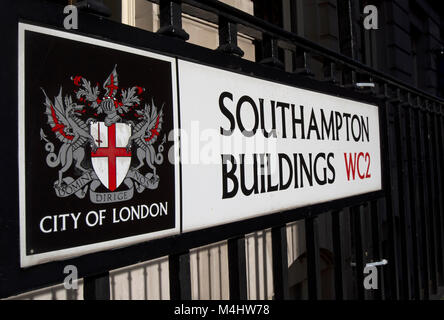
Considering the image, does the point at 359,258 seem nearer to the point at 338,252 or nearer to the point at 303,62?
the point at 338,252

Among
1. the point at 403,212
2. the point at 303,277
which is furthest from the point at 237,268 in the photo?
the point at 303,277

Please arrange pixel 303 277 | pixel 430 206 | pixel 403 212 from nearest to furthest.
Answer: pixel 403 212 → pixel 430 206 → pixel 303 277

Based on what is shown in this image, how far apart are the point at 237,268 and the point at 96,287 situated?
0.61 metres

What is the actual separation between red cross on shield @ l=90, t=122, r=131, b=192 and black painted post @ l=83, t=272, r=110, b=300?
25 cm

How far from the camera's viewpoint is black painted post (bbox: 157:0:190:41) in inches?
53.4

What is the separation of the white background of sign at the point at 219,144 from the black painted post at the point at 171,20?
0.10 meters

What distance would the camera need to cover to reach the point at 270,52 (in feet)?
6.00

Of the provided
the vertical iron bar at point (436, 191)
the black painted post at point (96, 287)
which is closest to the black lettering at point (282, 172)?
the black painted post at point (96, 287)

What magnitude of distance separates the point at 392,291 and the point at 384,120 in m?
1.21

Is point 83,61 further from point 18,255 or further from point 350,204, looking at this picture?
point 350,204

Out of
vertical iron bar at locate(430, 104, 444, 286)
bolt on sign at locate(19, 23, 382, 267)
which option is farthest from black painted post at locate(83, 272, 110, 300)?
vertical iron bar at locate(430, 104, 444, 286)

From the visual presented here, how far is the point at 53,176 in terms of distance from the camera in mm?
1001

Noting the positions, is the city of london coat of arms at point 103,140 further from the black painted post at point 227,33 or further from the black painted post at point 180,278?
the black painted post at point 227,33
